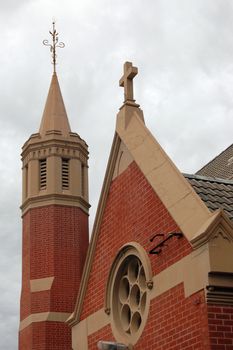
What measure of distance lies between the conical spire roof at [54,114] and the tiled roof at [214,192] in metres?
16.1

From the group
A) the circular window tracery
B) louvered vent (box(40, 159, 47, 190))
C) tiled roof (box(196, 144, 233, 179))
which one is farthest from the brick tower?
the circular window tracery

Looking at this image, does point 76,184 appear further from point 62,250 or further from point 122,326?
point 122,326

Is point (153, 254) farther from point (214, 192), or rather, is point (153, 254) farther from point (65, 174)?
point (65, 174)

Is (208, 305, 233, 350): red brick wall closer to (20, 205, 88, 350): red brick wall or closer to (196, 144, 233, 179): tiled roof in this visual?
(196, 144, 233, 179): tiled roof

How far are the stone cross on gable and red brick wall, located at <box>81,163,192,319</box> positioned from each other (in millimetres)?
1743

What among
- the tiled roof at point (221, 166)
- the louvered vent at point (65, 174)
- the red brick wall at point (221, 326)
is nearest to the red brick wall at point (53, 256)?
the louvered vent at point (65, 174)

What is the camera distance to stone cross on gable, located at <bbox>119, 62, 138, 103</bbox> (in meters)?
15.5

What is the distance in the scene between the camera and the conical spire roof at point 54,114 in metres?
29.4

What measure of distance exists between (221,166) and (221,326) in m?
10.2

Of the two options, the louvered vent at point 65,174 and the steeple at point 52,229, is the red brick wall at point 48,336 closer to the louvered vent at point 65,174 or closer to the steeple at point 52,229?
the steeple at point 52,229

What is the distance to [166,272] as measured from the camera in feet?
39.8

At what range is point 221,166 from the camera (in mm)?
20516

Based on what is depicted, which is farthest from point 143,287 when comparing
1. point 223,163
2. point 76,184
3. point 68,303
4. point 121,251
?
point 76,184

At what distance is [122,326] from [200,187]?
313cm
